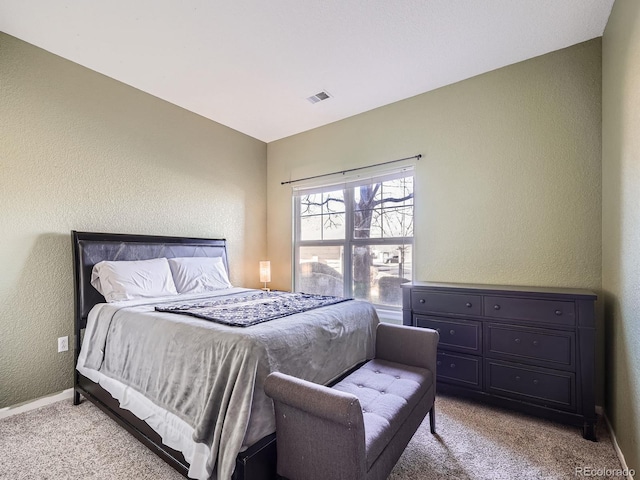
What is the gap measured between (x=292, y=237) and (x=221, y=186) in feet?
3.69

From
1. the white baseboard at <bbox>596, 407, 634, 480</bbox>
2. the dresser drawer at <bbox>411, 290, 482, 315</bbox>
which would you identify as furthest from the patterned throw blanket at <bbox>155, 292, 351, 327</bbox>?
the white baseboard at <bbox>596, 407, 634, 480</bbox>

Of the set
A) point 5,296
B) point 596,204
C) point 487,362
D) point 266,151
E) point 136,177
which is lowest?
point 487,362

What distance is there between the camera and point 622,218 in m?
1.78

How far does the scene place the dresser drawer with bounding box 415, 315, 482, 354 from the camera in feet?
7.61

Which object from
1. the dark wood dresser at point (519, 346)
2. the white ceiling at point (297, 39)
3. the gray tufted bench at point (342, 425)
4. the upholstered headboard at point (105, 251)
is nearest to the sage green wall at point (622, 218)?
the dark wood dresser at point (519, 346)

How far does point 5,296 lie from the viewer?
7.29ft

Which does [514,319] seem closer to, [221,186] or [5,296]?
[221,186]

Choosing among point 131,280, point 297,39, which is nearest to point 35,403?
point 131,280

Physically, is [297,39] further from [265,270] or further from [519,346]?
[519,346]

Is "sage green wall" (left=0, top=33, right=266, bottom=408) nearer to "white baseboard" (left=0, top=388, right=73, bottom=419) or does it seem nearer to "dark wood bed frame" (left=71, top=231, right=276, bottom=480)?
"white baseboard" (left=0, top=388, right=73, bottom=419)

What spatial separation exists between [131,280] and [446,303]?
2.61 m

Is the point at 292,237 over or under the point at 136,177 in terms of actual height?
under

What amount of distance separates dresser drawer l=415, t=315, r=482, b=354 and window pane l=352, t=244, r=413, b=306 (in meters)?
0.73

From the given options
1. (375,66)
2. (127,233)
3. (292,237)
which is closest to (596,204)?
(375,66)
